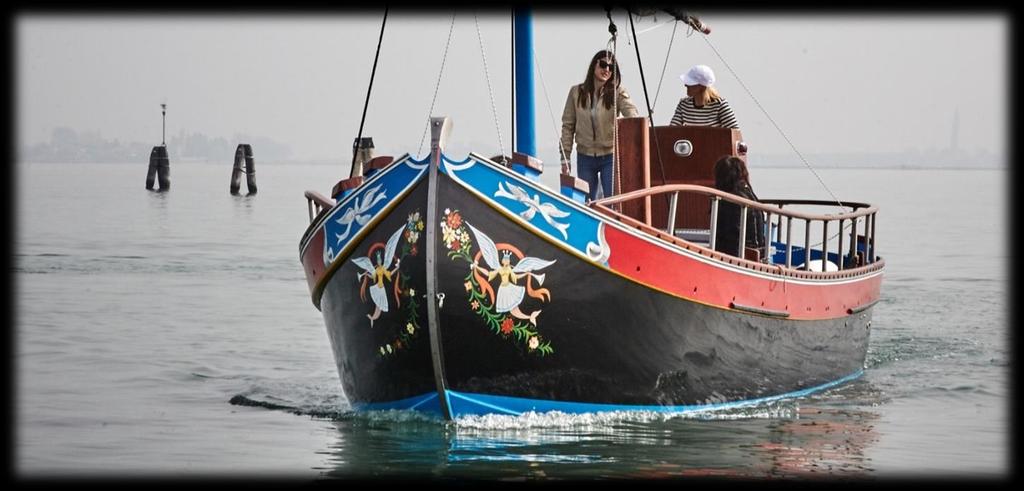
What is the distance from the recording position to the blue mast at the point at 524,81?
1380cm

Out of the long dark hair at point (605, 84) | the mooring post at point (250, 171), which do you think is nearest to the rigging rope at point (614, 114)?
the long dark hair at point (605, 84)

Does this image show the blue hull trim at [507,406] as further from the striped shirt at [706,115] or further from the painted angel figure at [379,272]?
the striped shirt at [706,115]

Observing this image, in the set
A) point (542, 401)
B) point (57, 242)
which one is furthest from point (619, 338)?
point (57, 242)

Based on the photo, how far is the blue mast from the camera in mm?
13797

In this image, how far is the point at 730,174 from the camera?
1416cm

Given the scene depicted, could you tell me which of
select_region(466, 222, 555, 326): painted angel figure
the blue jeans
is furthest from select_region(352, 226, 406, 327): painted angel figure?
the blue jeans

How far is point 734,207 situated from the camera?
14242 mm

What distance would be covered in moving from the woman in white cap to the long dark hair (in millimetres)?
863

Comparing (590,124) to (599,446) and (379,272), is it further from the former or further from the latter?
(599,446)

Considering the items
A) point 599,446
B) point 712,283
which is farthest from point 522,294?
point 712,283

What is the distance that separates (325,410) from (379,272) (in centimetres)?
193

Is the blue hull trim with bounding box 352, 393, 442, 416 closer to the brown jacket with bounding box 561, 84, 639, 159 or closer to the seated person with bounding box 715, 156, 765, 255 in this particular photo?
the seated person with bounding box 715, 156, 765, 255

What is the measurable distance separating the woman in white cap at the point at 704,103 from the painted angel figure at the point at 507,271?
3.91m

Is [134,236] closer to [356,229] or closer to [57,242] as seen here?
[57,242]
